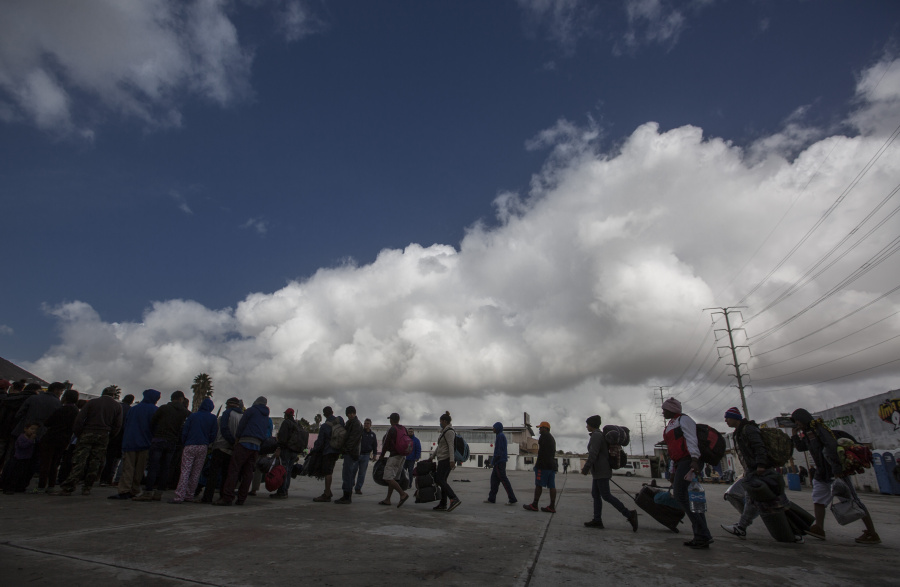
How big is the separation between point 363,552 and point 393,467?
149 inches

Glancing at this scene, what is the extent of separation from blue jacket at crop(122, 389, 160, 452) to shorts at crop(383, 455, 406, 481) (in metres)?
3.77

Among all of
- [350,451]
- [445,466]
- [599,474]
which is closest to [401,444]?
[445,466]

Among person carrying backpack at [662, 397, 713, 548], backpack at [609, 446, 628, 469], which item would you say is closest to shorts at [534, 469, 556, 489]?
backpack at [609, 446, 628, 469]

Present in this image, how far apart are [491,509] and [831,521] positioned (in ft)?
19.8

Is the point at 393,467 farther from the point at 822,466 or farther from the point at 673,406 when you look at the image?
the point at 822,466

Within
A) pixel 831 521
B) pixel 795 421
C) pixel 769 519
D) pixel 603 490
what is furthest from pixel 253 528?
pixel 831 521

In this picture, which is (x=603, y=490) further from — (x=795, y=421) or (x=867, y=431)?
(x=867, y=431)

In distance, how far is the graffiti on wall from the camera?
2027 cm

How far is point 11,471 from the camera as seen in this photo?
7000mm

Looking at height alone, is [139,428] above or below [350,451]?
above

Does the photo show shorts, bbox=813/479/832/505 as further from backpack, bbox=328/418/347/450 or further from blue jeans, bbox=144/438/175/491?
blue jeans, bbox=144/438/175/491

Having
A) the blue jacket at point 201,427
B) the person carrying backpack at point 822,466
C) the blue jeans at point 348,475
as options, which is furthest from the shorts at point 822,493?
the blue jacket at point 201,427

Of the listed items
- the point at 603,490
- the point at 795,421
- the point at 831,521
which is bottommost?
the point at 831,521

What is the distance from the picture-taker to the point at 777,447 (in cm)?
576
